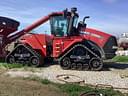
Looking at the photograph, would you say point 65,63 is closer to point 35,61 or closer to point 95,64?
point 95,64

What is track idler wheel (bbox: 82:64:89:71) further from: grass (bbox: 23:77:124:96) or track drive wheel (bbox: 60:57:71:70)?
grass (bbox: 23:77:124:96)

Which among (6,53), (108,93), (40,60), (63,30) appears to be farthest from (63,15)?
(108,93)

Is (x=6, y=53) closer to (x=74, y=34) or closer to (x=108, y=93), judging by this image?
(x=74, y=34)

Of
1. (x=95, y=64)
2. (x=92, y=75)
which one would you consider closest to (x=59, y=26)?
(x=95, y=64)

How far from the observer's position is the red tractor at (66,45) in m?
18.7

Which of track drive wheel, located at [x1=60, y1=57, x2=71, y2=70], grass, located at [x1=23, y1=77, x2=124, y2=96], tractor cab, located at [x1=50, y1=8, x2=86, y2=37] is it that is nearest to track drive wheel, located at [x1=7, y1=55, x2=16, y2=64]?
tractor cab, located at [x1=50, y1=8, x2=86, y2=37]

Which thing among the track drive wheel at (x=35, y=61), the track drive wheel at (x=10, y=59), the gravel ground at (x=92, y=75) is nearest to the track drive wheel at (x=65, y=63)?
the gravel ground at (x=92, y=75)

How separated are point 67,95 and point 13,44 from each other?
10372 mm

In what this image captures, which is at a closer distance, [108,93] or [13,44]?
[108,93]

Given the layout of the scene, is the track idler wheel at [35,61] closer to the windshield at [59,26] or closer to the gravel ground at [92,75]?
the gravel ground at [92,75]

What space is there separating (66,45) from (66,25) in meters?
1.18

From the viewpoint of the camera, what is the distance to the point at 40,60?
19.9 m

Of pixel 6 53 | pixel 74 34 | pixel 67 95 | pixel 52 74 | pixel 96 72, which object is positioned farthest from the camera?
pixel 6 53

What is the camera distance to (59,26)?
20.0 meters
